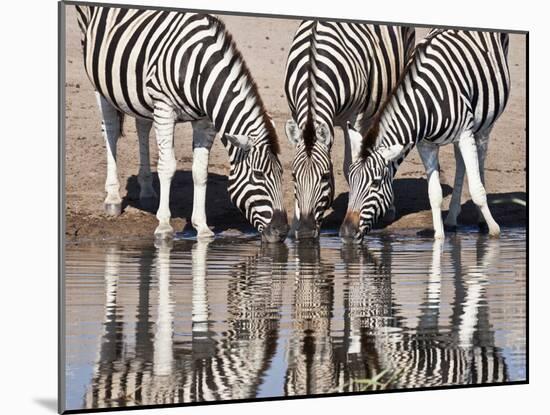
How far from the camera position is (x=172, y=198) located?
26.1 ft

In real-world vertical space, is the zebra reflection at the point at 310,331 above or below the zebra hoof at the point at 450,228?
below

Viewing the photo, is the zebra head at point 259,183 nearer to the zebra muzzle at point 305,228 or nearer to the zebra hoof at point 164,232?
the zebra muzzle at point 305,228

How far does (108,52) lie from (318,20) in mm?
1334

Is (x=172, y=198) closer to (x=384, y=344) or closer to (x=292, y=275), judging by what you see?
(x=292, y=275)

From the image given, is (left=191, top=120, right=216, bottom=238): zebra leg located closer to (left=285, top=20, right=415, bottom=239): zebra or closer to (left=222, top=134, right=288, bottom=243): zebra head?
(left=222, top=134, right=288, bottom=243): zebra head

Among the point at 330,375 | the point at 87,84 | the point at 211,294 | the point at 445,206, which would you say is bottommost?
the point at 330,375

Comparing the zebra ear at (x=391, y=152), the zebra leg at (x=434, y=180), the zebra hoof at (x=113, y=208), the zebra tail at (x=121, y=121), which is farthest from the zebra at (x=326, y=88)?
the zebra hoof at (x=113, y=208)

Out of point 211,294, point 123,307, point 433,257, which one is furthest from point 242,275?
point 433,257

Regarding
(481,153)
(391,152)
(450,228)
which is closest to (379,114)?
(391,152)

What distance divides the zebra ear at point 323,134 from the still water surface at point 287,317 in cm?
60

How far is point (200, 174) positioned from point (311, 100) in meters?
0.89

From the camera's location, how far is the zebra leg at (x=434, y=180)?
8.64 meters

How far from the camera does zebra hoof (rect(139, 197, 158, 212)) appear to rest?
25.9 feet

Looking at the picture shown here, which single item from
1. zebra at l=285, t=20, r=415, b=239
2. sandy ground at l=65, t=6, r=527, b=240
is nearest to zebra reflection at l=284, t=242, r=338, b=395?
zebra at l=285, t=20, r=415, b=239
